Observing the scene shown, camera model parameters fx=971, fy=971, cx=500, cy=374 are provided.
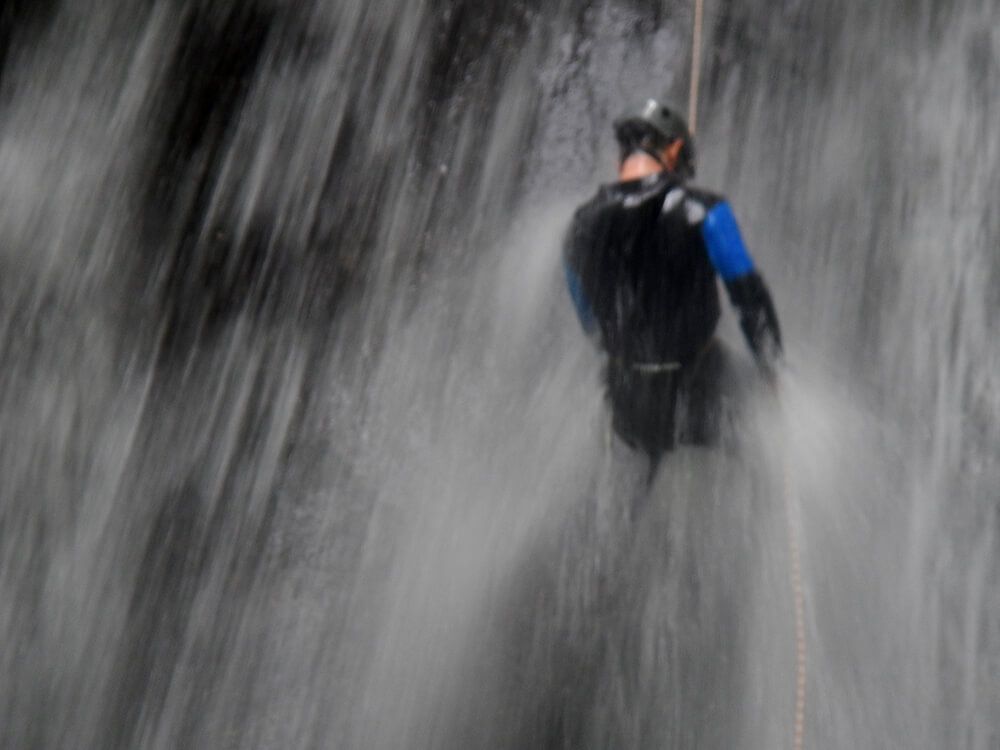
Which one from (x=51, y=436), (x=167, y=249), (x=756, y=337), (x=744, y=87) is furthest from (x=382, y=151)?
(x=756, y=337)

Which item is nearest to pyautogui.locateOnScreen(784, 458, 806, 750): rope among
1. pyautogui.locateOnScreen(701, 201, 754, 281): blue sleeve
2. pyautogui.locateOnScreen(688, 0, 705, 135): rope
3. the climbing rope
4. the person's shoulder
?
the climbing rope

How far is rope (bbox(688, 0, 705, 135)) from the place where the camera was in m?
3.59

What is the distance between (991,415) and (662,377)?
1.12m

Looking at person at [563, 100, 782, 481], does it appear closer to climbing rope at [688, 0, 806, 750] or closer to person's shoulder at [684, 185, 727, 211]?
person's shoulder at [684, 185, 727, 211]

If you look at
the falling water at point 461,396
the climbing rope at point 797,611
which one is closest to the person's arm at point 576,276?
the falling water at point 461,396

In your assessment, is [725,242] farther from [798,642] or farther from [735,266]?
[798,642]

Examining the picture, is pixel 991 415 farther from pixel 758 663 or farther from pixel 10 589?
pixel 10 589

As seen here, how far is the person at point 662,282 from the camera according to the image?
7.47 ft

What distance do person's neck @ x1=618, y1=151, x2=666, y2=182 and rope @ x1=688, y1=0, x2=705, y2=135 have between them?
4.21ft

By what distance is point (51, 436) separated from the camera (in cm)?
383

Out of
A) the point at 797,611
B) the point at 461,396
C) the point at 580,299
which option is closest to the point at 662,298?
the point at 580,299

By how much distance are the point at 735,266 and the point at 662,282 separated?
0.72 feet

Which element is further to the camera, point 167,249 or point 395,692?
point 167,249

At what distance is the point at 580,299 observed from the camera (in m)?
2.56
